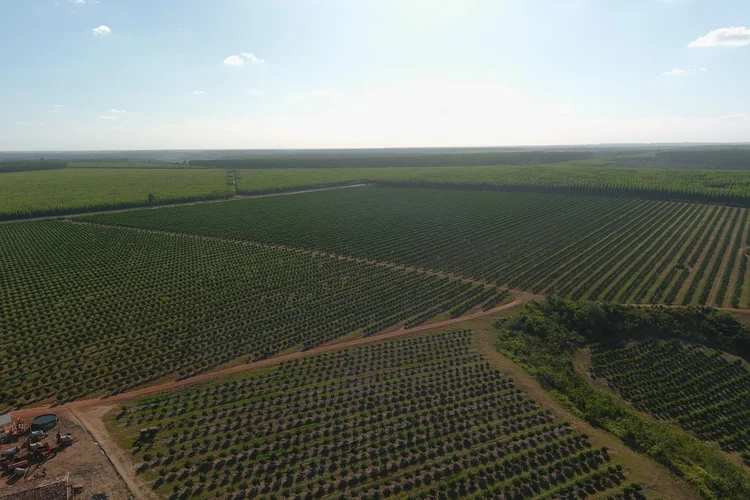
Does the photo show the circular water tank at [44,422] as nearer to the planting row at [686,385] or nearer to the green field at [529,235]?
the planting row at [686,385]

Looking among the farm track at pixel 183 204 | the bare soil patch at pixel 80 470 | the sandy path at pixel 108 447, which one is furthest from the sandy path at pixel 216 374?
the farm track at pixel 183 204

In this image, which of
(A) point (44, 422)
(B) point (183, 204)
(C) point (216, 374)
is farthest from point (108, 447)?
(B) point (183, 204)

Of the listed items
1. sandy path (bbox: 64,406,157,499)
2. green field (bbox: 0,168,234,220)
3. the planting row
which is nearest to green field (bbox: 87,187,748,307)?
the planting row

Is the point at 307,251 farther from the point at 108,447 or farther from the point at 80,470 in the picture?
the point at 80,470

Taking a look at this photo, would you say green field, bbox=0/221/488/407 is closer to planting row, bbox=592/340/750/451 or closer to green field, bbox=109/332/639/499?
green field, bbox=109/332/639/499

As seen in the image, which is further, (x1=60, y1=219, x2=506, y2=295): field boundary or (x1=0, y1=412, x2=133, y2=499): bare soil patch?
(x1=60, y1=219, x2=506, y2=295): field boundary

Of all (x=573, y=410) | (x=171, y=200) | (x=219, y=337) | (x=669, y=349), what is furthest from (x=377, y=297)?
(x=171, y=200)
